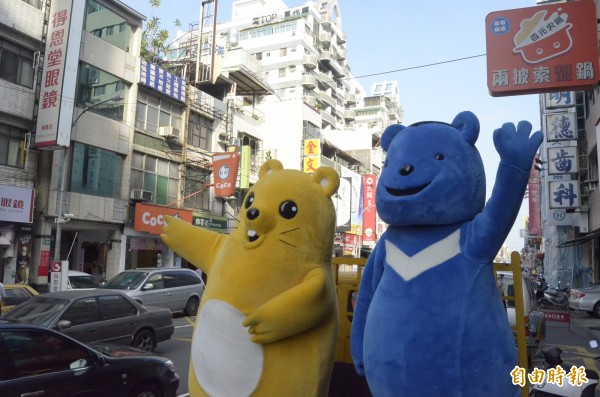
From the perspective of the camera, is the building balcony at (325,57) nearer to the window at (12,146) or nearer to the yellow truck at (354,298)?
the window at (12,146)

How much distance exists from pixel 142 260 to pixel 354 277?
19.1m

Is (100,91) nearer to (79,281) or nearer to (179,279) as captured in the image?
(79,281)

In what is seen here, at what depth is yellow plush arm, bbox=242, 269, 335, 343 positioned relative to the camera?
3.39m

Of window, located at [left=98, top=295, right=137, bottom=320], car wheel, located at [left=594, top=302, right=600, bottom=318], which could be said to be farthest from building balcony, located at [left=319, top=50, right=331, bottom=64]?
window, located at [left=98, top=295, right=137, bottom=320]

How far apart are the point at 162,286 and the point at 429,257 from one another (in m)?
12.9

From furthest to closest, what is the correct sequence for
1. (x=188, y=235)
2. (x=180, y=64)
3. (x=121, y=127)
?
(x=180, y=64) < (x=121, y=127) < (x=188, y=235)

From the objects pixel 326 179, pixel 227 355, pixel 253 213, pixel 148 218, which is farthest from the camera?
pixel 148 218

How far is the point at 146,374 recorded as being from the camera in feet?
19.6

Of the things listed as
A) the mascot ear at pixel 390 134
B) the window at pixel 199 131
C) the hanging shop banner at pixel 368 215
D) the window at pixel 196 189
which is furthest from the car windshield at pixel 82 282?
the hanging shop banner at pixel 368 215

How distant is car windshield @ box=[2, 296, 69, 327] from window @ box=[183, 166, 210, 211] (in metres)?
15.6

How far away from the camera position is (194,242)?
452 cm

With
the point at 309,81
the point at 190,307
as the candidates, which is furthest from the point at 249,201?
the point at 309,81

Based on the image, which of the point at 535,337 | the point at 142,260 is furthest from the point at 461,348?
the point at 142,260

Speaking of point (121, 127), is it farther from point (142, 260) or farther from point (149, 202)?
point (142, 260)
